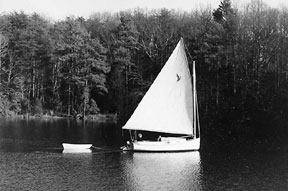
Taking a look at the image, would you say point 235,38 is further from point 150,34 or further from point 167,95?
point 167,95

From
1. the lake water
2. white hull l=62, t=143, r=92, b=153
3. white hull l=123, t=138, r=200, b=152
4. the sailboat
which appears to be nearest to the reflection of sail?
the lake water

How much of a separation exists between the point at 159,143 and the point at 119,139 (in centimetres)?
1201

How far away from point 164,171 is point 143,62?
58.3 meters

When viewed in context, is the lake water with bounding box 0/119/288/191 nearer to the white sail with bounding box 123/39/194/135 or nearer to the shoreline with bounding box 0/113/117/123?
the white sail with bounding box 123/39/194/135

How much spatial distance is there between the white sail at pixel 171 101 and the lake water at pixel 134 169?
3.60 m

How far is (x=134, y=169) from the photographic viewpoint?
34344mm

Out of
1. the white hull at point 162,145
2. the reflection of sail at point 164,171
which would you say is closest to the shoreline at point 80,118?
the white hull at point 162,145

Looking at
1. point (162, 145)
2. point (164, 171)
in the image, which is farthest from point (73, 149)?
point (164, 171)

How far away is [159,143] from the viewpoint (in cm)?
4275

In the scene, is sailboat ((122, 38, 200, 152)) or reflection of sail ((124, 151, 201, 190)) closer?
reflection of sail ((124, 151, 201, 190))

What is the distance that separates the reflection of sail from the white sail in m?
3.58

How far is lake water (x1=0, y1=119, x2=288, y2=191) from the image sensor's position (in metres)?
29.0

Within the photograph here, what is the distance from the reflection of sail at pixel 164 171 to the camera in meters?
29.1

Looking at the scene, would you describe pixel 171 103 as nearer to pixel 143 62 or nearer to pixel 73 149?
pixel 73 149
